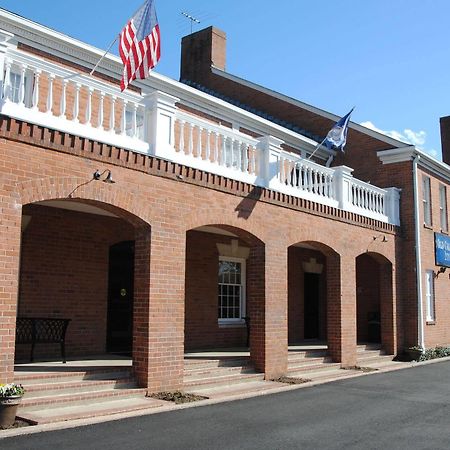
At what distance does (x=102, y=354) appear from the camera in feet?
40.9

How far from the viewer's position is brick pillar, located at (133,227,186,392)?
9992 mm

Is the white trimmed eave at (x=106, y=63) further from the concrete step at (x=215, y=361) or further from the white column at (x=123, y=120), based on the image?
the concrete step at (x=215, y=361)

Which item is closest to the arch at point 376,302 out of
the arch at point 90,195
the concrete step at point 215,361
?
the concrete step at point 215,361

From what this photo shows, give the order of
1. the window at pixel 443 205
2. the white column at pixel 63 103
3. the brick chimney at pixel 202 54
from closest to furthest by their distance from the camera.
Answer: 1. the white column at pixel 63 103
2. the window at pixel 443 205
3. the brick chimney at pixel 202 54

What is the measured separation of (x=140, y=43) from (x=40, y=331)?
560 cm

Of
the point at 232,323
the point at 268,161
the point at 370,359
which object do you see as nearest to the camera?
the point at 268,161

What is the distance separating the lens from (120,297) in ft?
43.4

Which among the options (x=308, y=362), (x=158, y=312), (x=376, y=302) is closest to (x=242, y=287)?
(x=308, y=362)

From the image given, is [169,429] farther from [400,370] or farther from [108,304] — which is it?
[400,370]

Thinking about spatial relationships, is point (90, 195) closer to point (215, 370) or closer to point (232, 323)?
point (215, 370)

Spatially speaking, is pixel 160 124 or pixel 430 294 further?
pixel 430 294

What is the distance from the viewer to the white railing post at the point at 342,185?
15.8m

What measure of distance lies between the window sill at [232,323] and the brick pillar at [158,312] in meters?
5.53

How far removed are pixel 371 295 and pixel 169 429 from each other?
13556 mm
